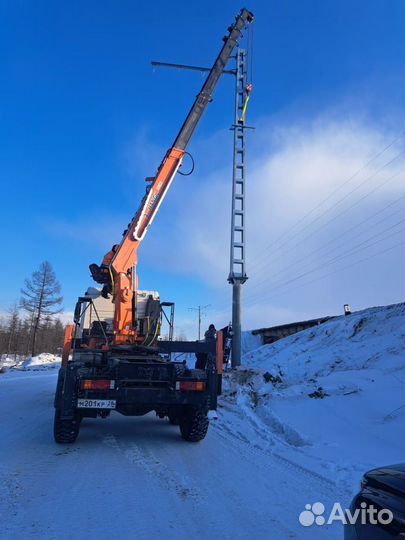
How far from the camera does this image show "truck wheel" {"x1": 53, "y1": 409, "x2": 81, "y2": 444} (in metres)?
7.51

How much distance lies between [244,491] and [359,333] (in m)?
17.1

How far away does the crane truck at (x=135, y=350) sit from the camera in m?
7.55

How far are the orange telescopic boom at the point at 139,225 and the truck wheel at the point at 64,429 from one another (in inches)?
98.0

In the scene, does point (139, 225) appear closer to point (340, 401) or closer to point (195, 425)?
point (195, 425)

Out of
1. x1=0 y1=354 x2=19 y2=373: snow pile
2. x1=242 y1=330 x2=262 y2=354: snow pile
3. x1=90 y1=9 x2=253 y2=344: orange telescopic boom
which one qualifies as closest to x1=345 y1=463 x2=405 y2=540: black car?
x1=90 y1=9 x2=253 y2=344: orange telescopic boom

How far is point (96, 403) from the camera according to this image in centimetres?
745

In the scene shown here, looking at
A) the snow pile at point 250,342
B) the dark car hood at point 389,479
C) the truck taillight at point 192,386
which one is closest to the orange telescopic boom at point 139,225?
the truck taillight at point 192,386

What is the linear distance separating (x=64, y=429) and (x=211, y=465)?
2.63 metres

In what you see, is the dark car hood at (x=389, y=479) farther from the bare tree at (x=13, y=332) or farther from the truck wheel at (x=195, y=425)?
the bare tree at (x=13, y=332)

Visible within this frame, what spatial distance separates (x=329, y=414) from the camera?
32.3 feet

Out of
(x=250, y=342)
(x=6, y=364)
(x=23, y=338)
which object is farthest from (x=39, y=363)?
(x=23, y=338)

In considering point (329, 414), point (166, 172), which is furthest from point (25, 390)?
point (329, 414)

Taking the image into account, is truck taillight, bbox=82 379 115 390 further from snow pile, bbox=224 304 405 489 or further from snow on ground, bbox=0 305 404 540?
snow pile, bbox=224 304 405 489

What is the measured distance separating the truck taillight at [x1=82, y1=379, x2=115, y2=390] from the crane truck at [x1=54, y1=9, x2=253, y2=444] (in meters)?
0.02
